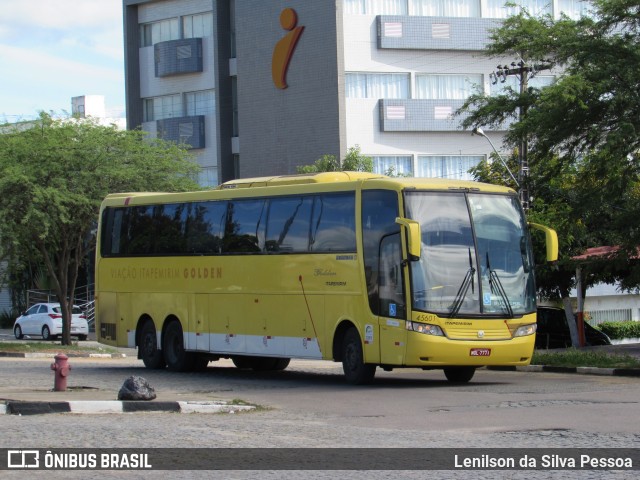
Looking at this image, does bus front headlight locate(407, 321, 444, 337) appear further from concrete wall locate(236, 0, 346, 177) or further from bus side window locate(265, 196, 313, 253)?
concrete wall locate(236, 0, 346, 177)

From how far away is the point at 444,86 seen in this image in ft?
183

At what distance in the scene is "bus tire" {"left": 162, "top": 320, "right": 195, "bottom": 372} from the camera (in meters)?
26.0

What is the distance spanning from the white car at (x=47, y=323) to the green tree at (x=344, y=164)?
12052 millimetres

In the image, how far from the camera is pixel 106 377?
24.0 m

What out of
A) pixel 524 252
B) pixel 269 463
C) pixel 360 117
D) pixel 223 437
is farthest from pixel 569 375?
pixel 360 117

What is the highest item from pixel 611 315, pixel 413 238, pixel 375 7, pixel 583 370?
pixel 375 7

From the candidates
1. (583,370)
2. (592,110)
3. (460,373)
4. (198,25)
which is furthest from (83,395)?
(198,25)

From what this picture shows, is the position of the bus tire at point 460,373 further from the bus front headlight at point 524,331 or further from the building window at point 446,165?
the building window at point 446,165

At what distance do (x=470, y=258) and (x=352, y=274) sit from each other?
2.22 m

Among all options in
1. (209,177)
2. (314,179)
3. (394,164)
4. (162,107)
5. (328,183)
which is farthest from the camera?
(162,107)

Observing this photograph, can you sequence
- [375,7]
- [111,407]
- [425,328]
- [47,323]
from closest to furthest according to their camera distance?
[111,407] → [425,328] → [47,323] → [375,7]

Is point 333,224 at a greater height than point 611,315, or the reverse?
A: point 333,224

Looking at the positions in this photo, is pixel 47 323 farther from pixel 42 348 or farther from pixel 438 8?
pixel 438 8

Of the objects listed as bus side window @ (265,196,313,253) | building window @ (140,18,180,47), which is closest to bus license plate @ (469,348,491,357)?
bus side window @ (265,196,313,253)
